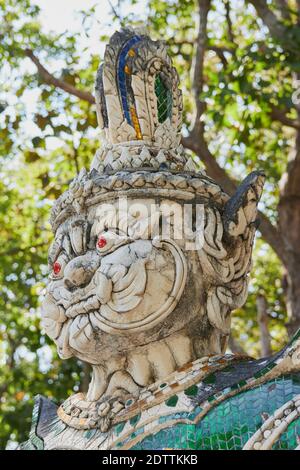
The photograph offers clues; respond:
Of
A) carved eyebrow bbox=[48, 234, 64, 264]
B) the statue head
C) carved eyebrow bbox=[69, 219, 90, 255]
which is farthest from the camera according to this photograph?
carved eyebrow bbox=[48, 234, 64, 264]

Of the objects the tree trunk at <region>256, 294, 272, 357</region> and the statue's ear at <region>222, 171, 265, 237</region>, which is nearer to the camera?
the statue's ear at <region>222, 171, 265, 237</region>

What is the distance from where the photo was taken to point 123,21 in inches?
372

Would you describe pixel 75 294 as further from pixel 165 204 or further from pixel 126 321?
pixel 165 204

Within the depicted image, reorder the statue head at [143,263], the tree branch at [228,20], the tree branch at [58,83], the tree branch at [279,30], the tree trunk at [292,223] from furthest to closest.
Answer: the tree branch at [228,20] → the tree branch at [58,83] → the tree branch at [279,30] → the tree trunk at [292,223] → the statue head at [143,263]

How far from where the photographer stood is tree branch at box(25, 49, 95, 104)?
894 centimetres

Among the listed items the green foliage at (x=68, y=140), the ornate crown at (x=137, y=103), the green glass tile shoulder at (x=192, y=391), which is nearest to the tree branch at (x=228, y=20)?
the green foliage at (x=68, y=140)

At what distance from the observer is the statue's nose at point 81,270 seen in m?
4.35

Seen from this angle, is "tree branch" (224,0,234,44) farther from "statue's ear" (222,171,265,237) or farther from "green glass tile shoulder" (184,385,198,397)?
"green glass tile shoulder" (184,385,198,397)

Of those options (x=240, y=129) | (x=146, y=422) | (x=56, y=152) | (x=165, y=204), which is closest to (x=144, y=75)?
(x=165, y=204)

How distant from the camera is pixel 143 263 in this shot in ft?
13.9

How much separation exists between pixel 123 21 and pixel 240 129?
176 cm

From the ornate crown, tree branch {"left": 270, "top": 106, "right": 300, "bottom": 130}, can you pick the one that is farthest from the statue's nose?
tree branch {"left": 270, "top": 106, "right": 300, "bottom": 130}

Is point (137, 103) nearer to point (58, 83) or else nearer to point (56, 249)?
point (56, 249)

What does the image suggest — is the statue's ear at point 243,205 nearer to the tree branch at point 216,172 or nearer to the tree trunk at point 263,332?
the tree branch at point 216,172
